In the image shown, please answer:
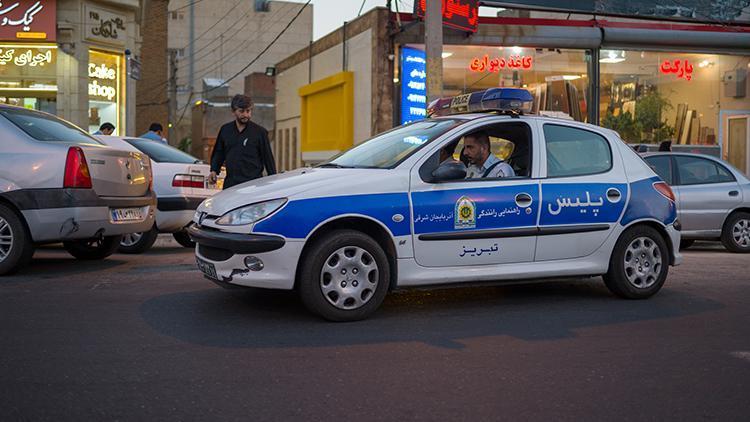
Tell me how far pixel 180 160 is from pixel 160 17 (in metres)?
34.1

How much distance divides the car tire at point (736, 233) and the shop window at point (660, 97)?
8070mm

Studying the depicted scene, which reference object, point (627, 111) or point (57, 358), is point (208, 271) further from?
point (627, 111)

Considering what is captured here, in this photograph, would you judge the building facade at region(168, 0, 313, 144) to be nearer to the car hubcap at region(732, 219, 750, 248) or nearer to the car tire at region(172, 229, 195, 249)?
the car tire at region(172, 229, 195, 249)

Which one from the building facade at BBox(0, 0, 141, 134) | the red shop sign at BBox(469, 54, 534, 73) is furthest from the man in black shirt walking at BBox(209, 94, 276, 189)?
the building facade at BBox(0, 0, 141, 134)

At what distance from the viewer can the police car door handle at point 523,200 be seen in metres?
6.48

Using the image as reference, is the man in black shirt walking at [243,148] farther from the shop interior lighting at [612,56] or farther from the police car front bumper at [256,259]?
the shop interior lighting at [612,56]

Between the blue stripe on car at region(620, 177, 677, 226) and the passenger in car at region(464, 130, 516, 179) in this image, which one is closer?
the passenger in car at region(464, 130, 516, 179)

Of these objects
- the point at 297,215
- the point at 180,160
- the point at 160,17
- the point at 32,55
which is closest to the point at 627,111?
the point at 180,160

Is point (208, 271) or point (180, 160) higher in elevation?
point (180, 160)

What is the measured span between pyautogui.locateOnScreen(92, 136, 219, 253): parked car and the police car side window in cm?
485

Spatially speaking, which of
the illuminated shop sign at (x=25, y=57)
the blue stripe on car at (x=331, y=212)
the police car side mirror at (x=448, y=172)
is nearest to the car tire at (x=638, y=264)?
the police car side mirror at (x=448, y=172)

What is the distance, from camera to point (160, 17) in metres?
42.4

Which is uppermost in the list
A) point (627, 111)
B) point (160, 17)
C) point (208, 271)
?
point (160, 17)

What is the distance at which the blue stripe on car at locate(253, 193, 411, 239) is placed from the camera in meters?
5.72
